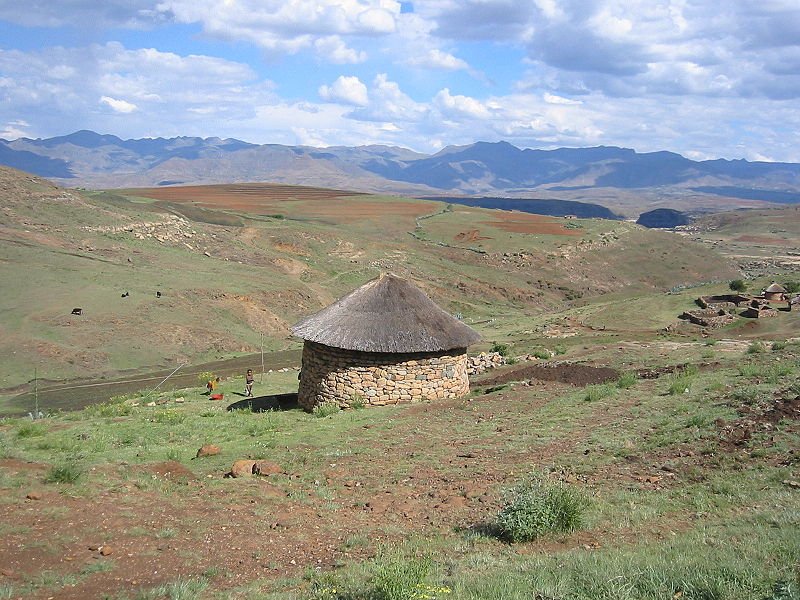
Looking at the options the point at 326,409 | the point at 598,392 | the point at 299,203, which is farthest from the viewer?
the point at 299,203

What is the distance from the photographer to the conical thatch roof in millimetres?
18047

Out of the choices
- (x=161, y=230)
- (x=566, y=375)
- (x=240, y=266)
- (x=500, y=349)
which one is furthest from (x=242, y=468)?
(x=161, y=230)

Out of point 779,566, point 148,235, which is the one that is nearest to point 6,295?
point 148,235

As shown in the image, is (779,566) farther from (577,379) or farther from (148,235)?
(148,235)

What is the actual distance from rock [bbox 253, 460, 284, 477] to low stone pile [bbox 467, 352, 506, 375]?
1320 cm

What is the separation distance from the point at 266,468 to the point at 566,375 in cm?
1062

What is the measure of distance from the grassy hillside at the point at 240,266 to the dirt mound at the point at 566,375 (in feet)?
57.3

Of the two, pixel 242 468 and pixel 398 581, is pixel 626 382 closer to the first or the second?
pixel 242 468

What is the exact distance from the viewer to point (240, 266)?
51156mm

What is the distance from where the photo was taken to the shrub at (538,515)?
316 inches

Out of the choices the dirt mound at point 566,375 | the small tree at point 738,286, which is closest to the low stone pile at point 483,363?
the dirt mound at point 566,375

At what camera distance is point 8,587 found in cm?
666

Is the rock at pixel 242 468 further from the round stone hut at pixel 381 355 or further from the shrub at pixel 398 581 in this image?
the round stone hut at pixel 381 355

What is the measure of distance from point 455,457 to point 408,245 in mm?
55917
